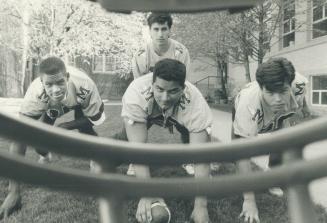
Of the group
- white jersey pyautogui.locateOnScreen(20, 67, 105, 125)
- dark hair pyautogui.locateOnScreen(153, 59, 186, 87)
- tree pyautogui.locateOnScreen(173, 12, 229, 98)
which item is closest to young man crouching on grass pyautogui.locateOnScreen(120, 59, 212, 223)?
dark hair pyautogui.locateOnScreen(153, 59, 186, 87)

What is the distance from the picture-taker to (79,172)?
41 cm

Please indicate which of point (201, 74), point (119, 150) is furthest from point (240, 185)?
point (201, 74)

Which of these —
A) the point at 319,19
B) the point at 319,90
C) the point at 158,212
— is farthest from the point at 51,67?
the point at 319,19

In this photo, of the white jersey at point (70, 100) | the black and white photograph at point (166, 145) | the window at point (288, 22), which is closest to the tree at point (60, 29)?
the window at point (288, 22)

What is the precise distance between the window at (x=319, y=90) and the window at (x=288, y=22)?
5.31ft

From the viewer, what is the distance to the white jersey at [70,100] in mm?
4203

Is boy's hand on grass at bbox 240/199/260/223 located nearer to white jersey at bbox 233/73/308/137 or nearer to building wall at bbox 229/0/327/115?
white jersey at bbox 233/73/308/137

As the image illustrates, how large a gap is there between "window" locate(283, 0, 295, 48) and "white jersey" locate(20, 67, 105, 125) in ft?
29.8

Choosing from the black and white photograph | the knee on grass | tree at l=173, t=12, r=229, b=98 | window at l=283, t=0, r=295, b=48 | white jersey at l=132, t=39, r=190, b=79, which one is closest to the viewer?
the black and white photograph

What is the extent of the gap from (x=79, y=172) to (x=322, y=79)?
1413 centimetres

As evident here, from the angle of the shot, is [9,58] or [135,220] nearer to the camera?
[135,220]

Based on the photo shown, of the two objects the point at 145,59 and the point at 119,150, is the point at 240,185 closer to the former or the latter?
the point at 119,150

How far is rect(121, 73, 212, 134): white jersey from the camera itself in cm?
364

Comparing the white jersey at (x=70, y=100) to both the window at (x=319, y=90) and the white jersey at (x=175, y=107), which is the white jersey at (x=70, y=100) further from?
the window at (x=319, y=90)
